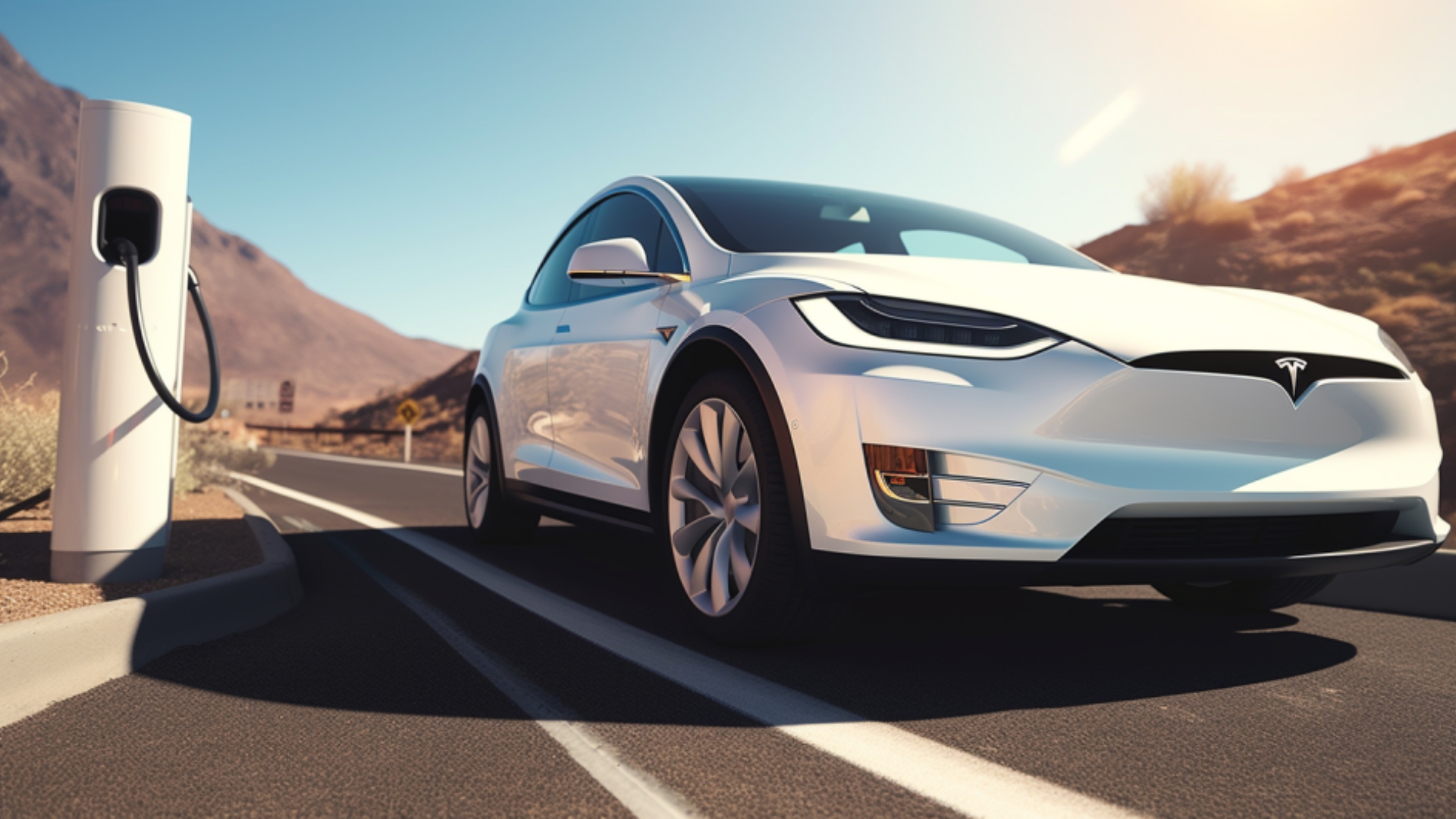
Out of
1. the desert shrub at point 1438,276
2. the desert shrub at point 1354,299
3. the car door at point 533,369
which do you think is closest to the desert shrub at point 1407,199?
the desert shrub at point 1438,276

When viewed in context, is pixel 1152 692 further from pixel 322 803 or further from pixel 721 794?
pixel 322 803

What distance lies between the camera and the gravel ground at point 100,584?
12.1ft

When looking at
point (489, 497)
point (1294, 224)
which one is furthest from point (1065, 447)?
point (1294, 224)

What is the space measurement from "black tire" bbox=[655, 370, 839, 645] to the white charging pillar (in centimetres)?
231

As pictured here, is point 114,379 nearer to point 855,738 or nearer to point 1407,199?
point 855,738

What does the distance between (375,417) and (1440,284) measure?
5702cm

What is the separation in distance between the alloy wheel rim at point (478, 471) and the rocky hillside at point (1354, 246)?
54.4 feet

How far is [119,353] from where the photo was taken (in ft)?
13.6

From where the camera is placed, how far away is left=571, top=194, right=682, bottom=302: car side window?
14.8ft

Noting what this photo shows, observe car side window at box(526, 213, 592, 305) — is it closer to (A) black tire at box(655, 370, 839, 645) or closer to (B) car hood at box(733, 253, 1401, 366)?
(B) car hood at box(733, 253, 1401, 366)

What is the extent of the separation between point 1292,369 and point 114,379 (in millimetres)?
4092

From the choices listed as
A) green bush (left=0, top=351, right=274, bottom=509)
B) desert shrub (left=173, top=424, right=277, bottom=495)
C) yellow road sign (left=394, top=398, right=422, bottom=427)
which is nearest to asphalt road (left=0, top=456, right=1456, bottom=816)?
green bush (left=0, top=351, right=274, bottom=509)

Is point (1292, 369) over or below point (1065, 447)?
over

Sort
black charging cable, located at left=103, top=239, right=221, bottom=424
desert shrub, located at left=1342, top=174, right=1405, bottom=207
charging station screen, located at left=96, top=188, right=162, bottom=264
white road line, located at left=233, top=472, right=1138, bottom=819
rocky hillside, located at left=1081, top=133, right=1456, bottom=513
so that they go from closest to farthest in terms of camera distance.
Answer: white road line, located at left=233, top=472, right=1138, bottom=819 → black charging cable, located at left=103, top=239, right=221, bottom=424 → charging station screen, located at left=96, top=188, right=162, bottom=264 → rocky hillside, located at left=1081, top=133, right=1456, bottom=513 → desert shrub, located at left=1342, top=174, right=1405, bottom=207
